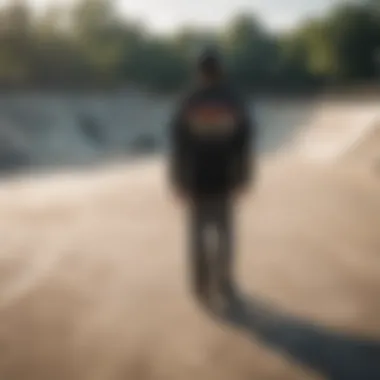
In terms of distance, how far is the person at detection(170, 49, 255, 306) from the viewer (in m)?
1.61

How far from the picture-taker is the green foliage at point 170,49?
1592 mm

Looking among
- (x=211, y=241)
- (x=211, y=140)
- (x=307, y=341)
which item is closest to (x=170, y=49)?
(x=211, y=140)

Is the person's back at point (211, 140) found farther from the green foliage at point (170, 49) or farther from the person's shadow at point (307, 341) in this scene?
the person's shadow at point (307, 341)

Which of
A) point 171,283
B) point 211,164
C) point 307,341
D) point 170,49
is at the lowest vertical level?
point 307,341

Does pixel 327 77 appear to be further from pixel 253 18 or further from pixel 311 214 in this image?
pixel 311 214

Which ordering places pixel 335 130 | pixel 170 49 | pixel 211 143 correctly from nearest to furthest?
pixel 170 49, pixel 211 143, pixel 335 130

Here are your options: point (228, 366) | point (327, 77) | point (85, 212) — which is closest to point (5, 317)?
point (85, 212)

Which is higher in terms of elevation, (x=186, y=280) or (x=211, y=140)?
(x=211, y=140)

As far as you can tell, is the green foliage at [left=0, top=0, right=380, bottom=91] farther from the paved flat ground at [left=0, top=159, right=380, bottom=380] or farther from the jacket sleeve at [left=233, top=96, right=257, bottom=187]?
the paved flat ground at [left=0, top=159, right=380, bottom=380]

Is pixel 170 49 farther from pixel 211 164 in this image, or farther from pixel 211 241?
pixel 211 241

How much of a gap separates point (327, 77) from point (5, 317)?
100 centimetres

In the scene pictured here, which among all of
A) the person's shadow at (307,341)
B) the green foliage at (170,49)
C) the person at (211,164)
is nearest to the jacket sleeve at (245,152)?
the person at (211,164)

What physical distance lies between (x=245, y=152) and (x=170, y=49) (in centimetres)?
31

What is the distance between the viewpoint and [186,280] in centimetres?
165
